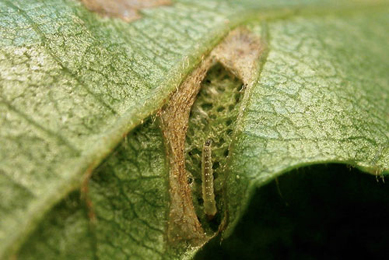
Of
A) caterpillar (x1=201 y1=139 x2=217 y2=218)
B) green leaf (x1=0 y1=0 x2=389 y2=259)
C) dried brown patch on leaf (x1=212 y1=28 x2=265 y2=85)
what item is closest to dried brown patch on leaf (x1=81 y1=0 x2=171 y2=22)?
green leaf (x1=0 y1=0 x2=389 y2=259)

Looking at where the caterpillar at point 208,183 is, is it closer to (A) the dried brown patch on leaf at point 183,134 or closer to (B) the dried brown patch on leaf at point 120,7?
(A) the dried brown patch on leaf at point 183,134

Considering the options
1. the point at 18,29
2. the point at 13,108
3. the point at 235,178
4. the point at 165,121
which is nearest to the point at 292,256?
the point at 235,178

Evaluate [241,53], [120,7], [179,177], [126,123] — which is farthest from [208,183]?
[120,7]

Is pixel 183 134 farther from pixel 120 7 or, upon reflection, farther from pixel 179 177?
pixel 120 7

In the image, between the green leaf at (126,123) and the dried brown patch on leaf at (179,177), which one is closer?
the green leaf at (126,123)

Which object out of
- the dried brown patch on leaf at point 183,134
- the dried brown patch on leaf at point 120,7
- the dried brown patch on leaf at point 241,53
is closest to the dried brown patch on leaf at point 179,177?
the dried brown patch on leaf at point 183,134
